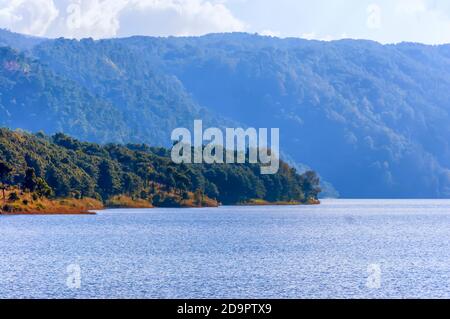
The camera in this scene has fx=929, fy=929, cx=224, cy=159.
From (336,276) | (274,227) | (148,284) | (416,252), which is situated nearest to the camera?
(148,284)

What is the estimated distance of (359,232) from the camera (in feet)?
559

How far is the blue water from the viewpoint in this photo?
269ft

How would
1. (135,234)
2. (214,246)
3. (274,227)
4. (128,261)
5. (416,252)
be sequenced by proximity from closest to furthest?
(128,261), (416,252), (214,246), (135,234), (274,227)

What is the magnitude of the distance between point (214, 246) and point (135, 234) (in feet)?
94.5

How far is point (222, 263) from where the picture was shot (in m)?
106

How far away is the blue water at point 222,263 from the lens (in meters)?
81.9
